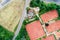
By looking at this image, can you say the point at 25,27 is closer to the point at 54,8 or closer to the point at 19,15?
the point at 19,15

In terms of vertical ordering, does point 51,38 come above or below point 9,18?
below

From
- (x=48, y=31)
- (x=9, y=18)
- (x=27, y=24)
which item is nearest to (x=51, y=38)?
(x=48, y=31)

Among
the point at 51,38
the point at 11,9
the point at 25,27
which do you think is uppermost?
the point at 11,9

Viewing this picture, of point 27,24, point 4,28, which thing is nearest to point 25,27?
point 27,24

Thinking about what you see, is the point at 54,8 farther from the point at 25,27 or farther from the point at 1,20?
the point at 1,20

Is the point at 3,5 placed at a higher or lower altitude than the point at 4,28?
higher

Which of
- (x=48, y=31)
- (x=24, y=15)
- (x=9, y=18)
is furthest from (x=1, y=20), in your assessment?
(x=48, y=31)

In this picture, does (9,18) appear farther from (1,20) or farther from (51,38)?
(51,38)
